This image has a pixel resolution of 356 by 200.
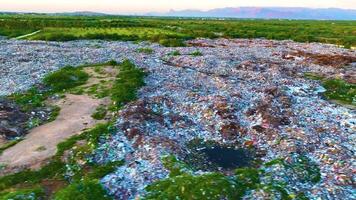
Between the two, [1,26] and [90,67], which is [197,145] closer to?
[90,67]

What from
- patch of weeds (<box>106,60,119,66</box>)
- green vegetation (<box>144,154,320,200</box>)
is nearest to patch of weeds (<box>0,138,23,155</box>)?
green vegetation (<box>144,154,320,200</box>)

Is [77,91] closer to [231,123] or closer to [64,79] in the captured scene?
[64,79]

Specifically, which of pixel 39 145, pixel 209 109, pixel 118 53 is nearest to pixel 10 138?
pixel 39 145

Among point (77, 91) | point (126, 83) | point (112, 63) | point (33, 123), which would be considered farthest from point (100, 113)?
point (112, 63)

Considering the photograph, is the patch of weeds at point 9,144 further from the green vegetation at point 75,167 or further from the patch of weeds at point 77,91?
the patch of weeds at point 77,91

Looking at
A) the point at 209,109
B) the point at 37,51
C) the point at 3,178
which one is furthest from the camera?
the point at 37,51
